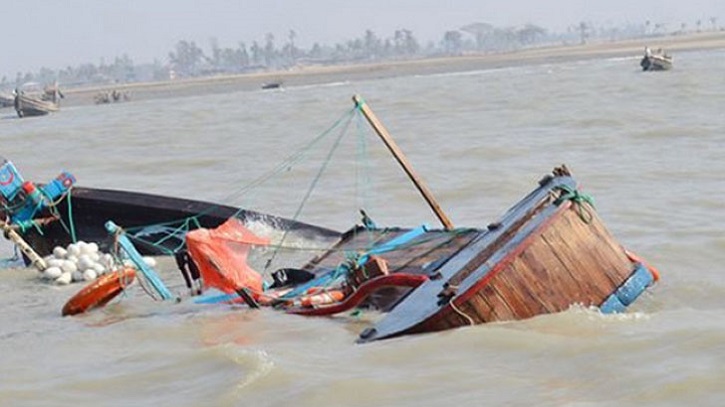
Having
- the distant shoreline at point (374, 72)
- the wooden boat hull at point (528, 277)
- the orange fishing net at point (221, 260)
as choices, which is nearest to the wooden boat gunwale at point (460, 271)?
the wooden boat hull at point (528, 277)

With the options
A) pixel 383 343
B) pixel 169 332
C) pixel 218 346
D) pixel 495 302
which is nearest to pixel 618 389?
pixel 495 302

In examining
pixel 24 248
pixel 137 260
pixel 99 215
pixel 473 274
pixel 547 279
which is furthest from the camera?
pixel 99 215

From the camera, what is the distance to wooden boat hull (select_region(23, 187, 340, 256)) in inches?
480

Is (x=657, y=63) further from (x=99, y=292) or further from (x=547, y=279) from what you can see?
(x=547, y=279)

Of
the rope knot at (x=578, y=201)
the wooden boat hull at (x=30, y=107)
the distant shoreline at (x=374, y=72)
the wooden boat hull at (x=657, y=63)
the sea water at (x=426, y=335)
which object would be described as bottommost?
the distant shoreline at (x=374, y=72)

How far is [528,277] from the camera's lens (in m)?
7.46

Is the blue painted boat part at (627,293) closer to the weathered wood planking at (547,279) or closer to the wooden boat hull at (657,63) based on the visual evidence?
the weathered wood planking at (547,279)

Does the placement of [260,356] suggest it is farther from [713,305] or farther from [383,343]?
[713,305]

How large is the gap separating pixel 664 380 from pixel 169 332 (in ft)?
12.5

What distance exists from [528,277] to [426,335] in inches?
28.7

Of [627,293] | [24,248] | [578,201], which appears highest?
[578,201]

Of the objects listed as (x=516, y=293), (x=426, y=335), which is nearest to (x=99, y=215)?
(x=426, y=335)

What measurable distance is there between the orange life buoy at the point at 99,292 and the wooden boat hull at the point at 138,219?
2.08 m

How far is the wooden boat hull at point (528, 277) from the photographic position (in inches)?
290
